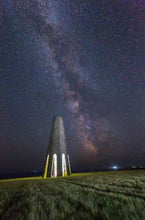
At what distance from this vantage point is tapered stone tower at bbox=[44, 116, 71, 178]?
14273 millimetres

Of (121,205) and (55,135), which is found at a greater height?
(55,135)

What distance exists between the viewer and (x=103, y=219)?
101 centimetres

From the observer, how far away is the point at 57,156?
1487 centimetres

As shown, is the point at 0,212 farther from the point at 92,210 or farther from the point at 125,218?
the point at 125,218

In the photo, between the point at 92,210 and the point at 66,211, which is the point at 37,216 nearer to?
the point at 66,211

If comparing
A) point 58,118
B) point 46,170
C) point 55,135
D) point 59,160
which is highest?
point 58,118

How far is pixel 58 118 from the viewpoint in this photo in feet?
58.8

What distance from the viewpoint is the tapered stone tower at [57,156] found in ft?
46.8

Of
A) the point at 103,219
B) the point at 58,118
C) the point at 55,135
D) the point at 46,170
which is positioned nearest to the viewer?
the point at 103,219

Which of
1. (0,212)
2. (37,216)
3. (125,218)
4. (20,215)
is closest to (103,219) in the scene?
(125,218)

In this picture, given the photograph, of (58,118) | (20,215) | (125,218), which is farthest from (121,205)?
(58,118)

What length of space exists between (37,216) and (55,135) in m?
15.4

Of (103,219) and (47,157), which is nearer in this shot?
(103,219)

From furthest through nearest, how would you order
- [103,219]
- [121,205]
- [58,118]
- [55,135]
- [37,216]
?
1. [58,118]
2. [55,135]
3. [121,205]
4. [37,216]
5. [103,219]
